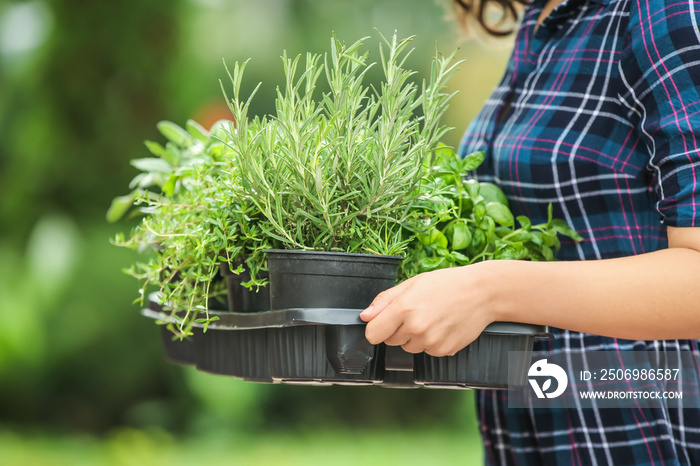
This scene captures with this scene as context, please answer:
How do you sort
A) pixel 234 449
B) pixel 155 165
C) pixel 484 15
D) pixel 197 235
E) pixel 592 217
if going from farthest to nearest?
pixel 234 449
pixel 484 15
pixel 155 165
pixel 592 217
pixel 197 235

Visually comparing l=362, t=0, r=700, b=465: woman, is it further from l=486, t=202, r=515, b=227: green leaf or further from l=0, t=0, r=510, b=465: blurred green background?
l=0, t=0, r=510, b=465: blurred green background

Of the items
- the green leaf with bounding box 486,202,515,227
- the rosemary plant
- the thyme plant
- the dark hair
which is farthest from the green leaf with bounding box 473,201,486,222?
the dark hair

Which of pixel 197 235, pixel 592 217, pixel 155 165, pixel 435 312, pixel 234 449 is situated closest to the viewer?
pixel 435 312

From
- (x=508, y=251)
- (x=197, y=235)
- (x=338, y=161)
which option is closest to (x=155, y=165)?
(x=197, y=235)

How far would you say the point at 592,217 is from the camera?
0.79 metres

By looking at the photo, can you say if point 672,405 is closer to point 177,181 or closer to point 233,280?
point 233,280

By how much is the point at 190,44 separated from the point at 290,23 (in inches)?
21.9

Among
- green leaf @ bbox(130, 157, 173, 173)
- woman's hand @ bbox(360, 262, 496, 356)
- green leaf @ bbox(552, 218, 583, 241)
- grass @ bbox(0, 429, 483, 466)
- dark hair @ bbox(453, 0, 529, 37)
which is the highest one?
dark hair @ bbox(453, 0, 529, 37)

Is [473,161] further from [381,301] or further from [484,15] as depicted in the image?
[484,15]

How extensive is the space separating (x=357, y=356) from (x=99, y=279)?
2.27 meters

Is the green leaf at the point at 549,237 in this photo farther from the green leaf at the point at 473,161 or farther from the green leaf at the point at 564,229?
the green leaf at the point at 473,161

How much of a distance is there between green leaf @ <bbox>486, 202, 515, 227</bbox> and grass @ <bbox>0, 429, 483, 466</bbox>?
1.94 metres

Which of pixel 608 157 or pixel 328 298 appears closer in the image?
pixel 328 298

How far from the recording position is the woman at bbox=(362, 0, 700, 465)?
609 mm
